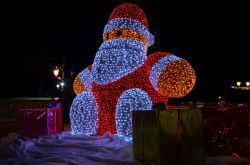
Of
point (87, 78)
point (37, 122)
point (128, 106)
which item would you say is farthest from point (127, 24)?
point (37, 122)

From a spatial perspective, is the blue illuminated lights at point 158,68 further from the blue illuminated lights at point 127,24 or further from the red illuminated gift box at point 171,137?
the red illuminated gift box at point 171,137

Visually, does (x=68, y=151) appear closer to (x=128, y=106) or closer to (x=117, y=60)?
(x=128, y=106)

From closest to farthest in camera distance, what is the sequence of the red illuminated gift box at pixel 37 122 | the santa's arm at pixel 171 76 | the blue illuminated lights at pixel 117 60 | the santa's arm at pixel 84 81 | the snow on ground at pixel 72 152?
the snow on ground at pixel 72 152, the santa's arm at pixel 171 76, the blue illuminated lights at pixel 117 60, the red illuminated gift box at pixel 37 122, the santa's arm at pixel 84 81

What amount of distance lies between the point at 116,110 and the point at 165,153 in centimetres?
323

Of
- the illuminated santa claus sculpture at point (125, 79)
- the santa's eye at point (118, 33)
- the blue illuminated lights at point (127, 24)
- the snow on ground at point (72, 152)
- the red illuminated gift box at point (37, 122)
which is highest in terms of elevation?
the blue illuminated lights at point (127, 24)

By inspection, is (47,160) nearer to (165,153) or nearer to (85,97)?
(165,153)

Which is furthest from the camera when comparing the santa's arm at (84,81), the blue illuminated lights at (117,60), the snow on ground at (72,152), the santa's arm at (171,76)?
the santa's arm at (84,81)

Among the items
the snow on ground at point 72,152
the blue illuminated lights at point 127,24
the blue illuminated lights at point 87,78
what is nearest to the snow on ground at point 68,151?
the snow on ground at point 72,152

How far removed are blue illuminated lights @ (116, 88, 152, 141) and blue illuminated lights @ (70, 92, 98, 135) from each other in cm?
120

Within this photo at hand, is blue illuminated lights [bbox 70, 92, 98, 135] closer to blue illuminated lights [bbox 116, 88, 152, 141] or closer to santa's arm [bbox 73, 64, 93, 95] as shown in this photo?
santa's arm [bbox 73, 64, 93, 95]

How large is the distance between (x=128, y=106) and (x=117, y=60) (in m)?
1.61

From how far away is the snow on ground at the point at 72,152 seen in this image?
7254mm

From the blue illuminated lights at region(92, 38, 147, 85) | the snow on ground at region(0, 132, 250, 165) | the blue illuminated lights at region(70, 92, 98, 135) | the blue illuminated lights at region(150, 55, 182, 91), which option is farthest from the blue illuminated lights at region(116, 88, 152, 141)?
the blue illuminated lights at region(70, 92, 98, 135)

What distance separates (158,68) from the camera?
9320 mm
